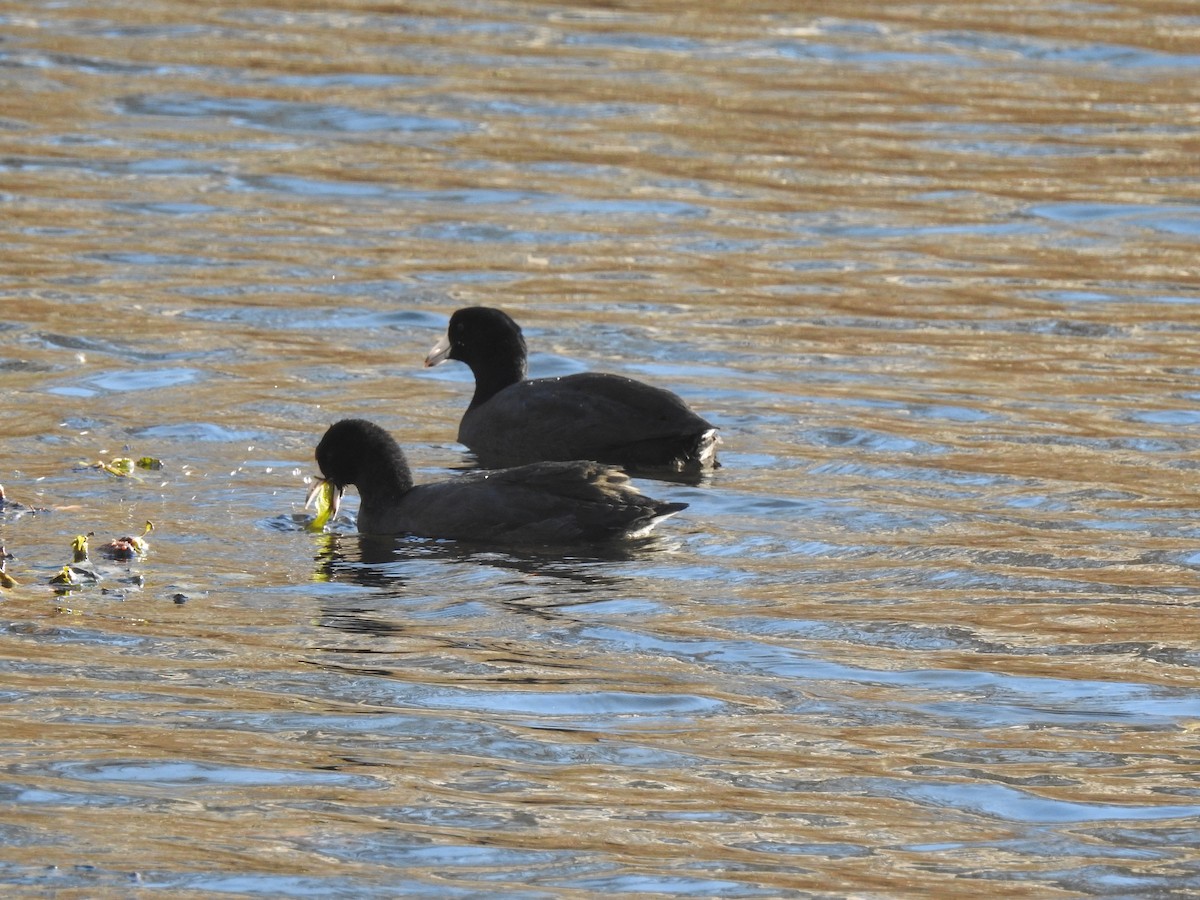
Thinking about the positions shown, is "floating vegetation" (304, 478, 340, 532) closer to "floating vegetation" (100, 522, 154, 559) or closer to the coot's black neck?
"floating vegetation" (100, 522, 154, 559)

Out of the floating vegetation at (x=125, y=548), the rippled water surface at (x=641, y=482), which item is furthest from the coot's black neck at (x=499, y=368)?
the floating vegetation at (x=125, y=548)

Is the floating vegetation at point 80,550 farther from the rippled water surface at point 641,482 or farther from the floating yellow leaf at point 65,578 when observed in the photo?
the floating yellow leaf at point 65,578

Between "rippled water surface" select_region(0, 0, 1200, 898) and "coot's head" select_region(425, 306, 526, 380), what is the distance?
419mm

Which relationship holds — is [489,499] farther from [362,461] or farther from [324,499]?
[324,499]

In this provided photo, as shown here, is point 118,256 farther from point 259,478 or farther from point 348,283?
point 259,478

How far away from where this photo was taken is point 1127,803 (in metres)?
6.87

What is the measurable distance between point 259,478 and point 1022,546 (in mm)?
3617

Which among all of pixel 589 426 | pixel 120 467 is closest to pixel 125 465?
pixel 120 467

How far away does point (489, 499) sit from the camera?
10.3 metres

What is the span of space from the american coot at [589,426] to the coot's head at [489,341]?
0.06 m

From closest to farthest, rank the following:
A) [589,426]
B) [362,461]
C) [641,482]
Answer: [362,461] → [641,482] → [589,426]

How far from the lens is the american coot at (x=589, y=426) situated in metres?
11.6

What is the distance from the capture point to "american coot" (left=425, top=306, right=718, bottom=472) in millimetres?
11641

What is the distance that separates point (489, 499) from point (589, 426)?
171 centimetres
